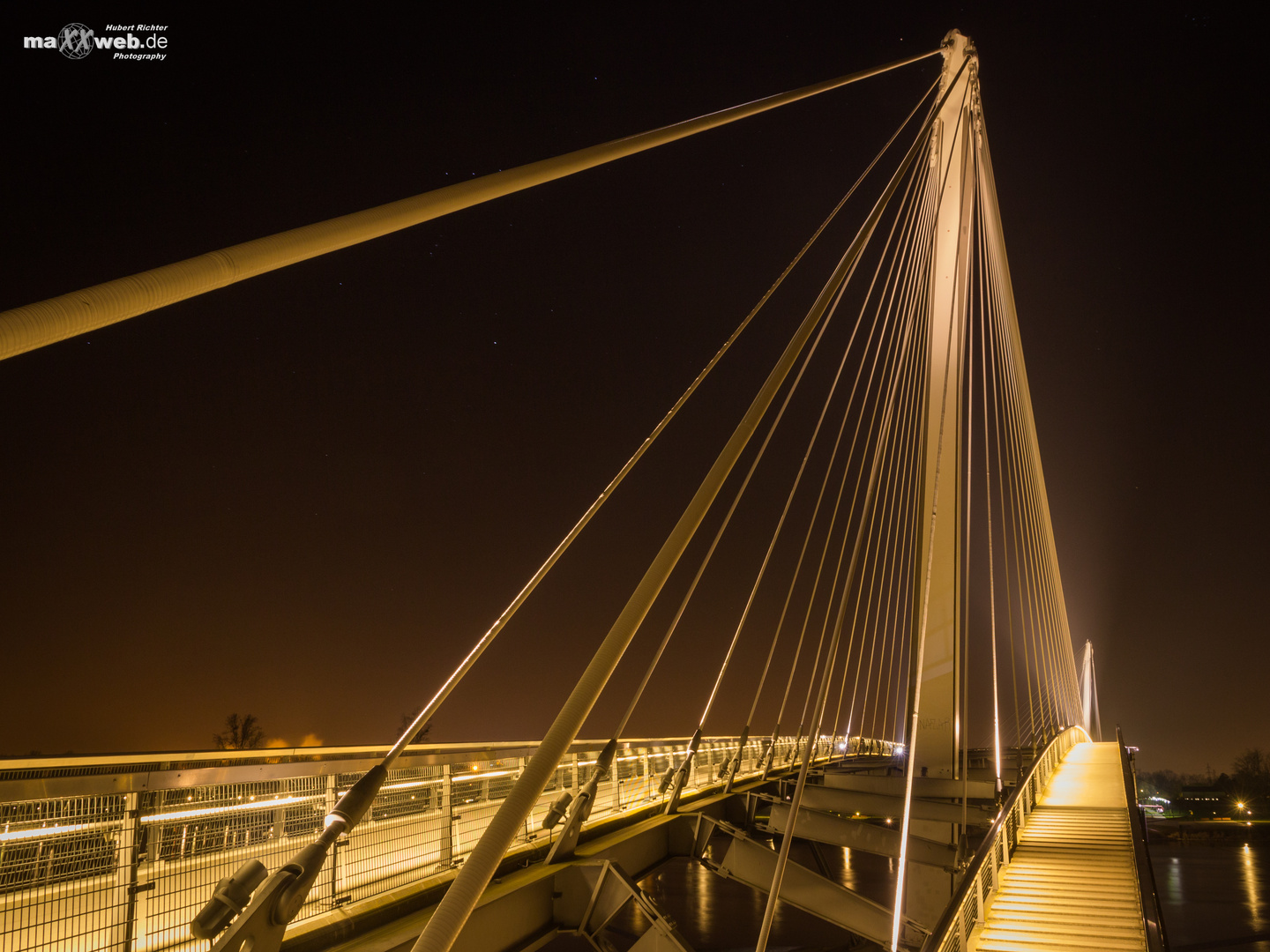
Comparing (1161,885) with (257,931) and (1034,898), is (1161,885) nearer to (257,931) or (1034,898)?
(1034,898)

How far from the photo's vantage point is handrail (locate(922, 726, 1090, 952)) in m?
7.24

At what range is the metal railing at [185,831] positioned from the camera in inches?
153

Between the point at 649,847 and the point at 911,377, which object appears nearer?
the point at 649,847

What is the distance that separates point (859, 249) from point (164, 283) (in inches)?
215

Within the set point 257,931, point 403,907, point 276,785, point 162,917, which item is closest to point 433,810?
point 403,907

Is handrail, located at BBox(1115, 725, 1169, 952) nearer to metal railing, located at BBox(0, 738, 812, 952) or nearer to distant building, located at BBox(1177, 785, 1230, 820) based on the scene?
metal railing, located at BBox(0, 738, 812, 952)

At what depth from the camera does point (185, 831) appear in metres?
4.79

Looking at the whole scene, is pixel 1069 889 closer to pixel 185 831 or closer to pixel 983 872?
pixel 983 872

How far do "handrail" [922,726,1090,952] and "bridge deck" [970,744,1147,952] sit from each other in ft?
0.64

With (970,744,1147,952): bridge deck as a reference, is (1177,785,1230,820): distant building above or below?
below

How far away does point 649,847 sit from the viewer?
34.2 ft

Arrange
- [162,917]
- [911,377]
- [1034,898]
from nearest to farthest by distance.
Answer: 1. [162,917]
2. [1034,898]
3. [911,377]

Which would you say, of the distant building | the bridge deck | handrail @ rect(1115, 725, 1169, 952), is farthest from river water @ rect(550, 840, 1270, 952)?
the distant building

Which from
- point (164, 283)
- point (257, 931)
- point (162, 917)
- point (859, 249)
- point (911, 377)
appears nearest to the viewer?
point (164, 283)
